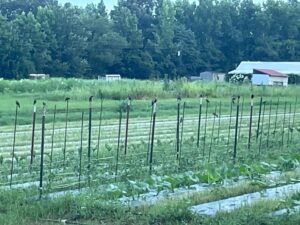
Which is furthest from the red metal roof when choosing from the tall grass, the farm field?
the farm field

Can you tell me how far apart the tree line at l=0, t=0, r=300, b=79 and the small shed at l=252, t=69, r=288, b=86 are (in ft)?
18.9

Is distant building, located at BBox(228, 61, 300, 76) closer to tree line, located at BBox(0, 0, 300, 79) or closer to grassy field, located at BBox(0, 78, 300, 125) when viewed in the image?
tree line, located at BBox(0, 0, 300, 79)

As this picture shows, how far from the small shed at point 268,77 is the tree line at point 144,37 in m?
5.76

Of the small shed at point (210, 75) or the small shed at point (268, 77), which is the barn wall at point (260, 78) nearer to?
the small shed at point (268, 77)

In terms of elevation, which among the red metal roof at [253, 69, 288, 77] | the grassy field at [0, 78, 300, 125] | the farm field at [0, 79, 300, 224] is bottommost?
the grassy field at [0, 78, 300, 125]

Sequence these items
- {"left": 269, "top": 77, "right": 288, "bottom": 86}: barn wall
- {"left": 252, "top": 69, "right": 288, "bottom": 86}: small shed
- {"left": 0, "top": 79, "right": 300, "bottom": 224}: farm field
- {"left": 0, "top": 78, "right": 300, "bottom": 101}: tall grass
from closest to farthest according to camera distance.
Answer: {"left": 0, "top": 79, "right": 300, "bottom": 224}: farm field
{"left": 0, "top": 78, "right": 300, "bottom": 101}: tall grass
{"left": 252, "top": 69, "right": 288, "bottom": 86}: small shed
{"left": 269, "top": 77, "right": 288, "bottom": 86}: barn wall

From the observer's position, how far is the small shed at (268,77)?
36094mm

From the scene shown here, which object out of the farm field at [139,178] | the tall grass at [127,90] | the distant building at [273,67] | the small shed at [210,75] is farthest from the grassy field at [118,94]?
the small shed at [210,75]

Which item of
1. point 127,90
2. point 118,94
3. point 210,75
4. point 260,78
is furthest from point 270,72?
point 118,94

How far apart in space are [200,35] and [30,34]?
1399 centimetres

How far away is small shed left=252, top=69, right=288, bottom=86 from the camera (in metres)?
36.1

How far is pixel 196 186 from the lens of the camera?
6.41 meters

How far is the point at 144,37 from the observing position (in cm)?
4412

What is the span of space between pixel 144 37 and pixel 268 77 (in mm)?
11118
